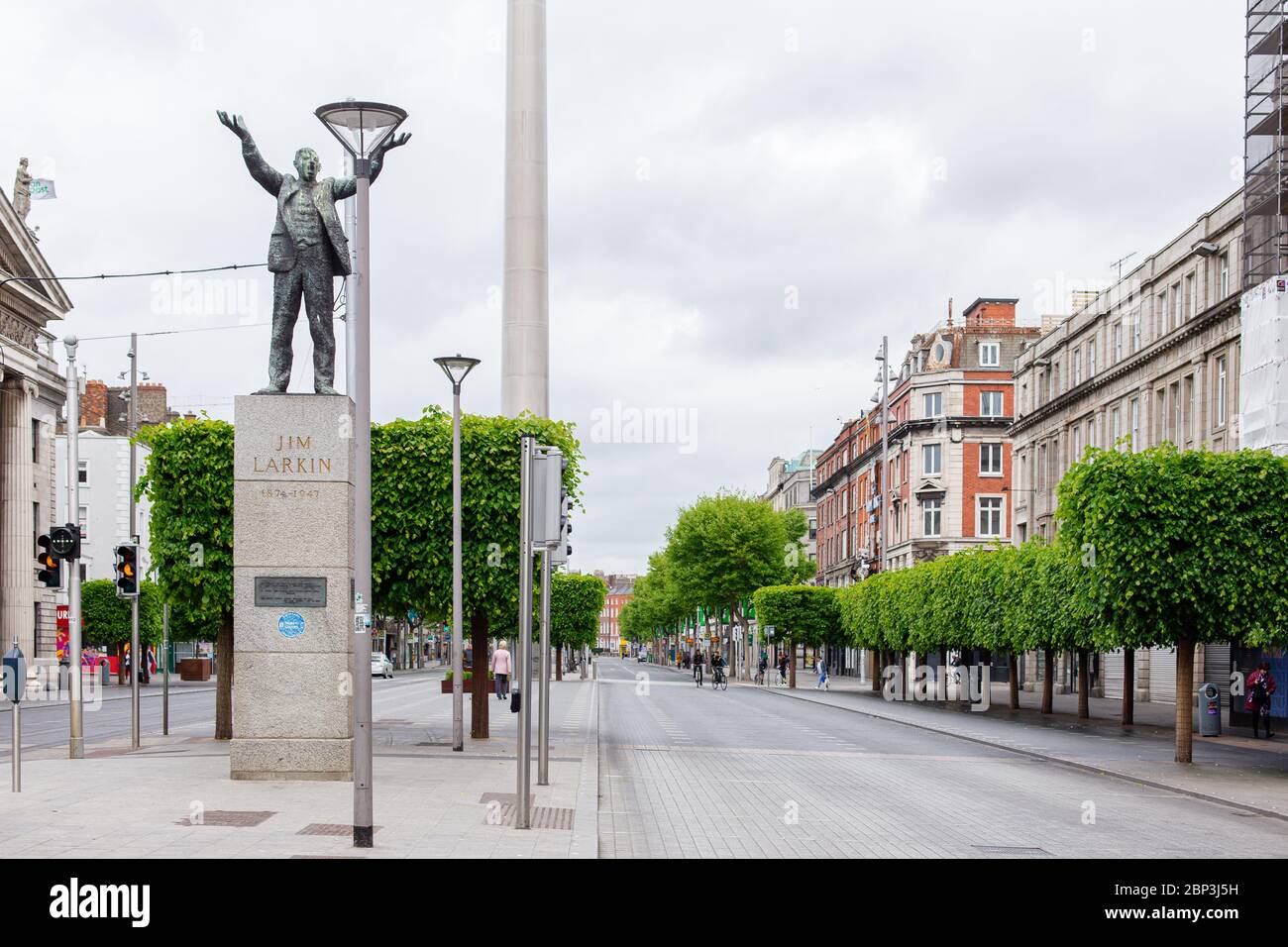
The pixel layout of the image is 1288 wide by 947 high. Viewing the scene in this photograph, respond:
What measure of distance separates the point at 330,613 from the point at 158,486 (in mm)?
9177

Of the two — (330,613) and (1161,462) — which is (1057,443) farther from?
(330,613)

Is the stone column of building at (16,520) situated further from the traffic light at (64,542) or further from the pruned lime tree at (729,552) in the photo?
the traffic light at (64,542)

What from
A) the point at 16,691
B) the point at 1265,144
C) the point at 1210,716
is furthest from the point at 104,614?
the point at 16,691

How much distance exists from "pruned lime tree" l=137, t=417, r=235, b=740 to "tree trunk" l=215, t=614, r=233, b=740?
4.96 ft

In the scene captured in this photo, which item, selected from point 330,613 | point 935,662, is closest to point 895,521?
point 935,662

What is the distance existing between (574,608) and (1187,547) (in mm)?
54709

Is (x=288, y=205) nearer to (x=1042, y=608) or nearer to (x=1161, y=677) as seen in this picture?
(x=1042, y=608)

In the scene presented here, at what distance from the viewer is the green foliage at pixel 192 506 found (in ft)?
80.5

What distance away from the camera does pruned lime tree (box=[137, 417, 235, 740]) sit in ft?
80.5

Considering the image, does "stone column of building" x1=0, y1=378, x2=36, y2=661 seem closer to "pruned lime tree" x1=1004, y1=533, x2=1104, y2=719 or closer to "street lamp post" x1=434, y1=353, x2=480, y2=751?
"pruned lime tree" x1=1004, y1=533, x2=1104, y2=719

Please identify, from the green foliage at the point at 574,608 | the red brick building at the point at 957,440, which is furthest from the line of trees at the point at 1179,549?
the red brick building at the point at 957,440

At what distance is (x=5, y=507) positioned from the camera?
213ft

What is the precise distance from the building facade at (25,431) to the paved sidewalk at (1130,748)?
37.7 meters

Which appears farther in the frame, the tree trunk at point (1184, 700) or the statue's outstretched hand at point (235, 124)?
the tree trunk at point (1184, 700)
